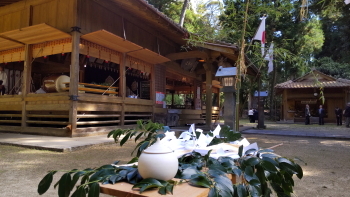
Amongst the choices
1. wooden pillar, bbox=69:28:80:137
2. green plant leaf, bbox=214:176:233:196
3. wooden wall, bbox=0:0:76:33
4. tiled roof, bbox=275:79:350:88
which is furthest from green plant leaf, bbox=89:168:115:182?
tiled roof, bbox=275:79:350:88

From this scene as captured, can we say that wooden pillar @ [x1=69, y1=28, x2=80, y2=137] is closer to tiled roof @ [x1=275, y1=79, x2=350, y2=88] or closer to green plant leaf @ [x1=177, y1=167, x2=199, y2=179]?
green plant leaf @ [x1=177, y1=167, x2=199, y2=179]

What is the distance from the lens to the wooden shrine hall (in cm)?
642

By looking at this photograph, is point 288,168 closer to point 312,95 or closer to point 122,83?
point 122,83

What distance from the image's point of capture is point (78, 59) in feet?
21.0

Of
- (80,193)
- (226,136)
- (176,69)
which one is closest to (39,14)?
(176,69)

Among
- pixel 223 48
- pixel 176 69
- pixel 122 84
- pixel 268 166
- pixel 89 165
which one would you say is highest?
pixel 223 48

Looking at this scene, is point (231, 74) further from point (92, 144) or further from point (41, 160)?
point (41, 160)

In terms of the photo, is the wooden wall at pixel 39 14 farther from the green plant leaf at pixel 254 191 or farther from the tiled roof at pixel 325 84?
the tiled roof at pixel 325 84

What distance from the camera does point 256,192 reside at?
46.2 inches

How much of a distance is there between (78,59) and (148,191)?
6.06 meters

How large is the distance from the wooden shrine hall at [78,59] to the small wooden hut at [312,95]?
12.9 m

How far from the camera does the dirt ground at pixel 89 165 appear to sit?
2.68 metres

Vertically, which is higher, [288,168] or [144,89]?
[144,89]

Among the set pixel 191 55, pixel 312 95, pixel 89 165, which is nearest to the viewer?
pixel 89 165
